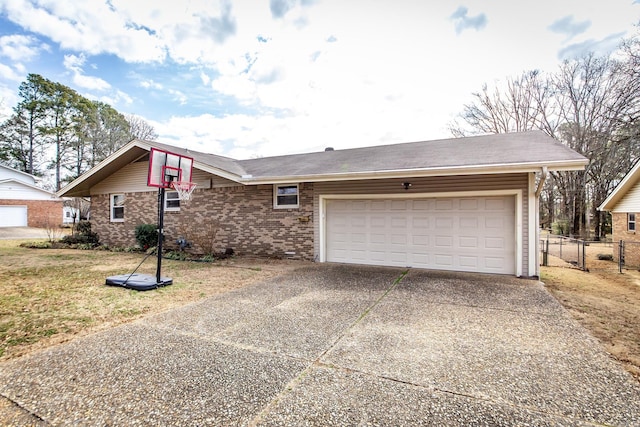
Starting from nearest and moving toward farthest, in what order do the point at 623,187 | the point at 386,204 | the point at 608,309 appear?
the point at 608,309 → the point at 386,204 → the point at 623,187

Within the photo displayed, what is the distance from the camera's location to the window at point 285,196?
9.98m

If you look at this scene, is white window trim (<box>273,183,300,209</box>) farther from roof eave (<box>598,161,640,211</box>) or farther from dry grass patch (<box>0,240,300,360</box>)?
roof eave (<box>598,161,640,211</box>)

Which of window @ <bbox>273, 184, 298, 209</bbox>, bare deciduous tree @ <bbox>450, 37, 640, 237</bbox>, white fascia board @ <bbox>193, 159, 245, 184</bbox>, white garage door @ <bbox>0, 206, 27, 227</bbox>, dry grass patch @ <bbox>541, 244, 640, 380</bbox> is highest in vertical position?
bare deciduous tree @ <bbox>450, 37, 640, 237</bbox>

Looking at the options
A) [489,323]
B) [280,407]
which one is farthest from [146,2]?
[489,323]

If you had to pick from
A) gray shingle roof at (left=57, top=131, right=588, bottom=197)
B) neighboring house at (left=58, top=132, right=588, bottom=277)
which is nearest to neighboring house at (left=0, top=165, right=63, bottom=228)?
gray shingle roof at (left=57, top=131, right=588, bottom=197)

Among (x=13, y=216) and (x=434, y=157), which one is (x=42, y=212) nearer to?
(x=13, y=216)

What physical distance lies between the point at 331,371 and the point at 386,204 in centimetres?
640

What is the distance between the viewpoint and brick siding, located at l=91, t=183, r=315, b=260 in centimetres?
978

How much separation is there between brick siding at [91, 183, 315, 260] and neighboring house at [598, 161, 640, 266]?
12120 mm

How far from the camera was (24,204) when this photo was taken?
2345 cm

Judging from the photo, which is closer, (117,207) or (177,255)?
(177,255)

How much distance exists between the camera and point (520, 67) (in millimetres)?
21938

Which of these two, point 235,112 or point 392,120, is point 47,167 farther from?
point 392,120

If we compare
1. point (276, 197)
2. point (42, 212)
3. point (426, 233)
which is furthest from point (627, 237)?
point (42, 212)
